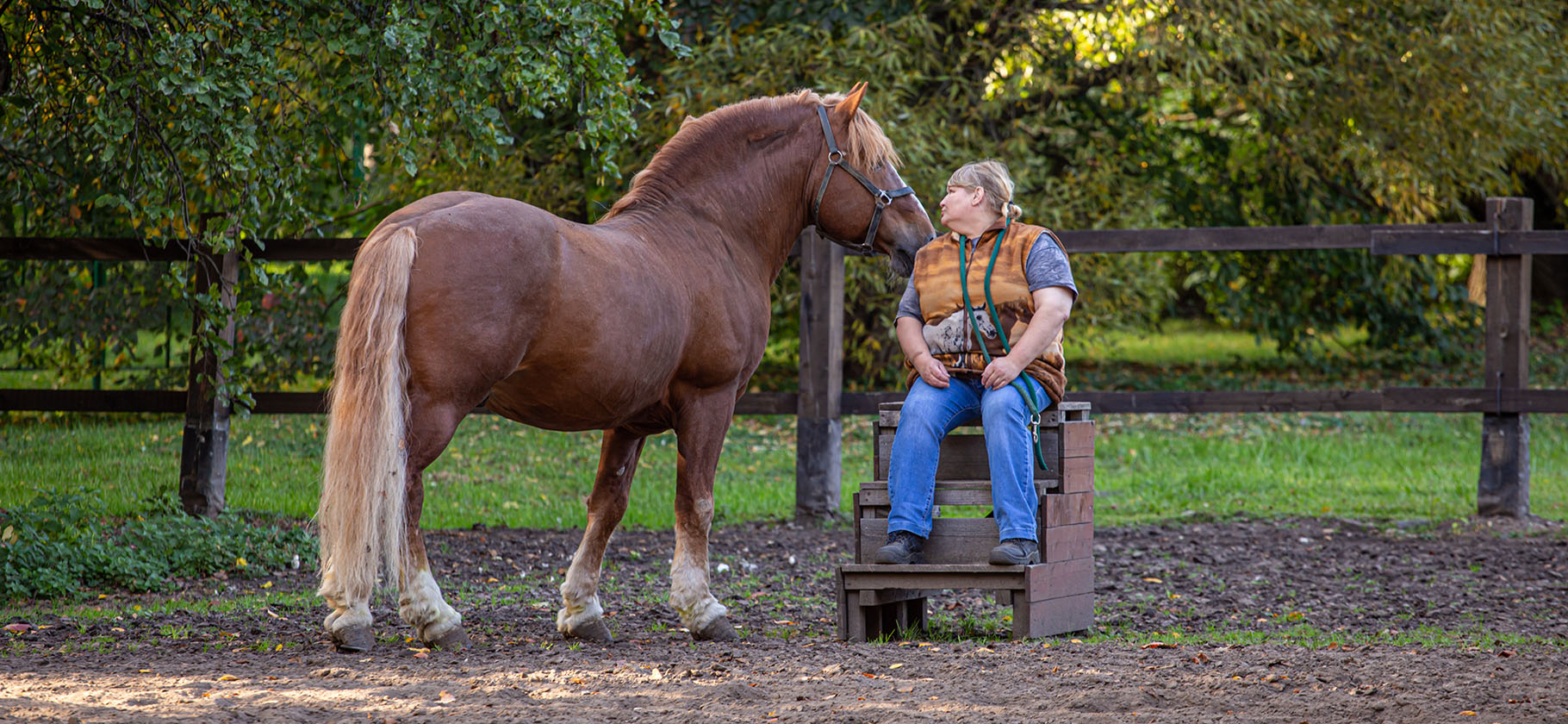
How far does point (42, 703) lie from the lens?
308 centimetres

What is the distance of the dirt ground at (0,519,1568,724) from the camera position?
3191 millimetres

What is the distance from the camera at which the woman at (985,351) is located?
435 centimetres

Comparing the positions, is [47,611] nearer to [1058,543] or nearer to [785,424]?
[1058,543]

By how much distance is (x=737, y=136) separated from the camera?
4688mm

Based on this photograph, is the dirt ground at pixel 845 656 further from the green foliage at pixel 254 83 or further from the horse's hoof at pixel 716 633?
the green foliage at pixel 254 83

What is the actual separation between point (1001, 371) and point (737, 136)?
1.23 meters

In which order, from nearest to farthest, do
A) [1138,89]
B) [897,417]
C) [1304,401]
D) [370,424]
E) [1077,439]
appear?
[370,424] → [1077,439] → [897,417] → [1304,401] → [1138,89]

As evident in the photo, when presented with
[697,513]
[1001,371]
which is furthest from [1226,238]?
[697,513]

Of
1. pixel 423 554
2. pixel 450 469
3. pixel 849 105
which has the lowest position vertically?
pixel 450 469

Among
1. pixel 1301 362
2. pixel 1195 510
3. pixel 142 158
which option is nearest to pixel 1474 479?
pixel 1195 510

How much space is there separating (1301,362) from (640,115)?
8522 millimetres

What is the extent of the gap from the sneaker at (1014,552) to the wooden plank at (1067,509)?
0.15 m

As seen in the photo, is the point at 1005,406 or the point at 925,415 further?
the point at 925,415

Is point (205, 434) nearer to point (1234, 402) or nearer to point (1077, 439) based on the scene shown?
point (1077, 439)
